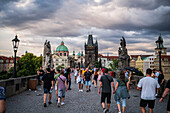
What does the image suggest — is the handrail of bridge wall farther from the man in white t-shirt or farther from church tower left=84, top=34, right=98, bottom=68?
church tower left=84, top=34, right=98, bottom=68

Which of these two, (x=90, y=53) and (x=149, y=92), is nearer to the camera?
(x=149, y=92)

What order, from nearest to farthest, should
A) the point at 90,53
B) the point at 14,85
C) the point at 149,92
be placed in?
the point at 149,92
the point at 14,85
the point at 90,53

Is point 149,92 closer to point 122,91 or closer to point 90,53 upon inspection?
point 122,91

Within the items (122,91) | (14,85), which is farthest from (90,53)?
(122,91)

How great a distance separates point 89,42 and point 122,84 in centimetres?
13563

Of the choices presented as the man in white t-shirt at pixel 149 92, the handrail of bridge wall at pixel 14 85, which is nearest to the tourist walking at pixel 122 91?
the man in white t-shirt at pixel 149 92

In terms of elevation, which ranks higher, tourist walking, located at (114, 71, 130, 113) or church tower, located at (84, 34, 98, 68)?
church tower, located at (84, 34, 98, 68)

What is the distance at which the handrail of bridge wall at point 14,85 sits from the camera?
10.4 metres

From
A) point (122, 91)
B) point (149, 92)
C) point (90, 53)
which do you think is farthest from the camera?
point (90, 53)

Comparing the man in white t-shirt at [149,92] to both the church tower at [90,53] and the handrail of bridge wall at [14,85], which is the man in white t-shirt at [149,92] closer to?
the handrail of bridge wall at [14,85]

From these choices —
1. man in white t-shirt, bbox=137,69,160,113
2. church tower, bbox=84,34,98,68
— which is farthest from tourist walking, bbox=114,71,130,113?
church tower, bbox=84,34,98,68

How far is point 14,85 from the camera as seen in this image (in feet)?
38.0

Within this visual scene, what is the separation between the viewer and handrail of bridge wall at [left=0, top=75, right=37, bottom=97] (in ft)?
34.2

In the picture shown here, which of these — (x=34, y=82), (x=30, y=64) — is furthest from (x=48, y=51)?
(x=30, y=64)
